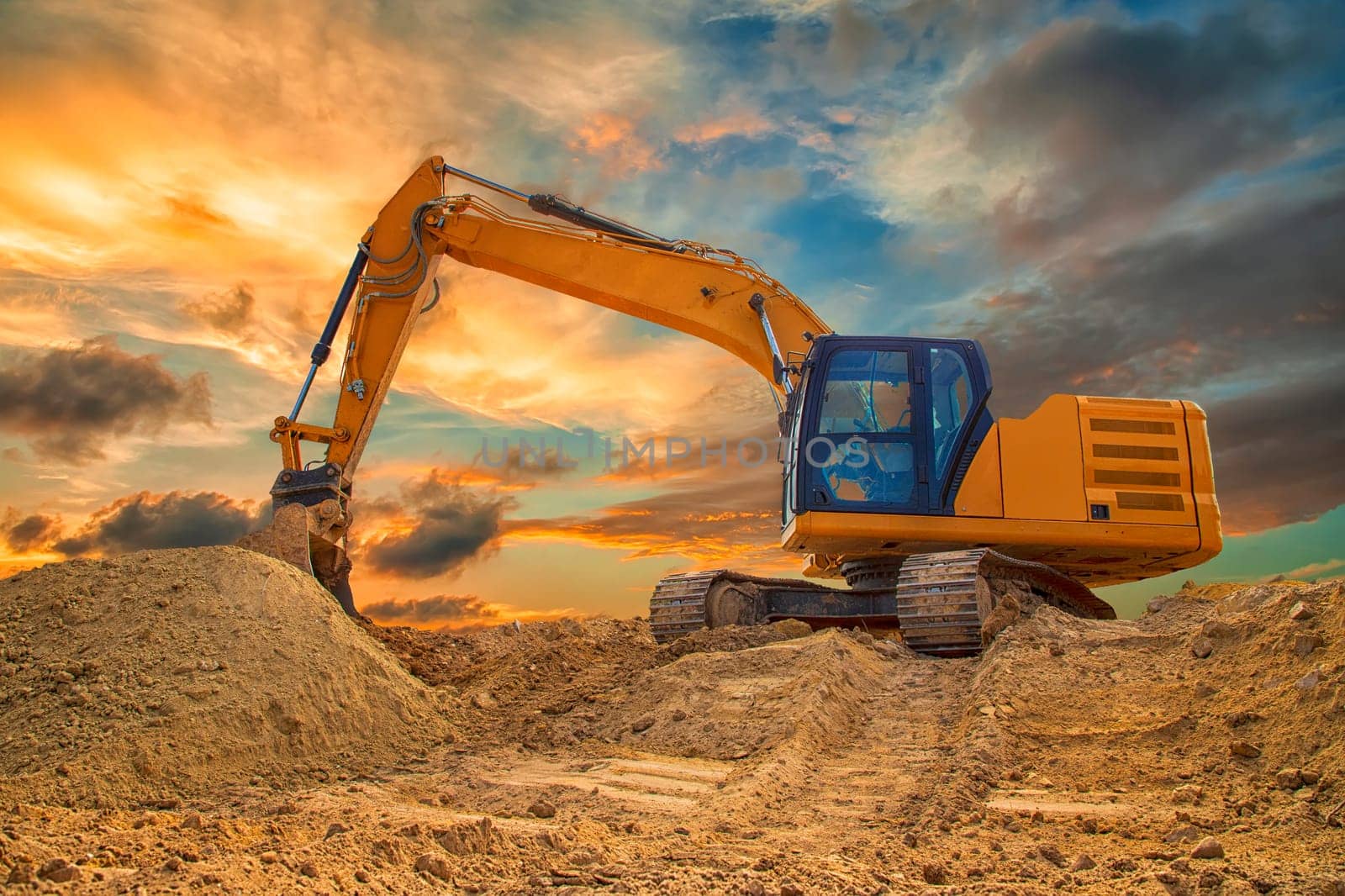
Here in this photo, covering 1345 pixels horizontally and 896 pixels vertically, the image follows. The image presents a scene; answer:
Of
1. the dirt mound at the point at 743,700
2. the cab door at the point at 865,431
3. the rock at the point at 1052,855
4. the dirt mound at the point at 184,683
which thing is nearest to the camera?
the rock at the point at 1052,855

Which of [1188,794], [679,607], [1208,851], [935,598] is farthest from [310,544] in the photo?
[1208,851]

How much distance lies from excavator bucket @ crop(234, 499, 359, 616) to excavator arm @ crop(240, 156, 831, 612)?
135 cm

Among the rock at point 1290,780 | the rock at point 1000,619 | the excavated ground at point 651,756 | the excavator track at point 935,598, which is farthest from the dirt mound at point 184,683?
the rock at point 1290,780

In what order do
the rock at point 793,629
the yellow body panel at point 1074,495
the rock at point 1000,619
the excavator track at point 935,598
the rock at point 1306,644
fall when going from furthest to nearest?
the yellow body panel at point 1074,495 < the rock at point 793,629 < the excavator track at point 935,598 < the rock at point 1000,619 < the rock at point 1306,644

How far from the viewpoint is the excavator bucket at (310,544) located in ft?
24.1

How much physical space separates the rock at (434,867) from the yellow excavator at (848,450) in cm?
476

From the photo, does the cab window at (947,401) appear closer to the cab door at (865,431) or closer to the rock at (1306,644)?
the cab door at (865,431)

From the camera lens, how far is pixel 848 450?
7.85 metres

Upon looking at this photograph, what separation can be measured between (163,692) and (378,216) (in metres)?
5.41

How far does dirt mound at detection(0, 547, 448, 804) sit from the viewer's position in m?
4.42

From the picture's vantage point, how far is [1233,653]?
5.02 meters

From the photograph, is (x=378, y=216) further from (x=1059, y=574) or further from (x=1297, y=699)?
(x=1297, y=699)

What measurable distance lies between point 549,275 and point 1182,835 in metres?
7.10

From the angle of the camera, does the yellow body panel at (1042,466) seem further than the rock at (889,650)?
Yes
